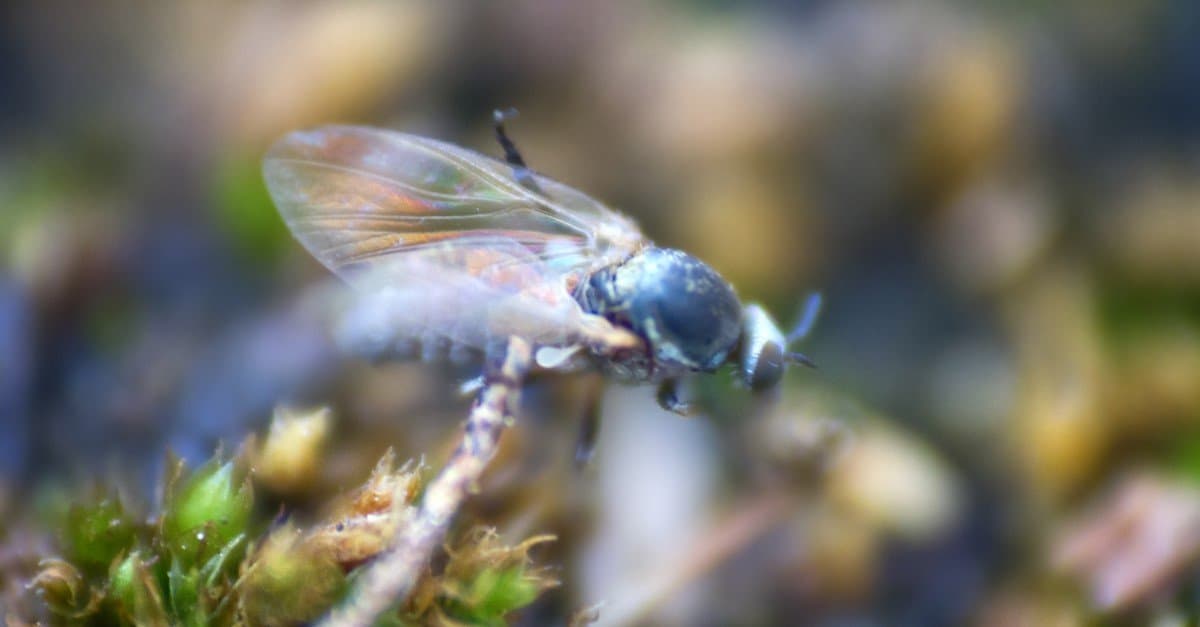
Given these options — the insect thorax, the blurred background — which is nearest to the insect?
the insect thorax

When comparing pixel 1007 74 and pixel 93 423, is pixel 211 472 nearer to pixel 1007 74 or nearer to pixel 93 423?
pixel 93 423

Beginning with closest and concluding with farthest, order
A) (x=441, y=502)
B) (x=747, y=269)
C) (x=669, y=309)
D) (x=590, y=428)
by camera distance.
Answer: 1. (x=441, y=502)
2. (x=669, y=309)
3. (x=590, y=428)
4. (x=747, y=269)

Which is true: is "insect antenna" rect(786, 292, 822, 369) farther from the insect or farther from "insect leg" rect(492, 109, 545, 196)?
"insect leg" rect(492, 109, 545, 196)

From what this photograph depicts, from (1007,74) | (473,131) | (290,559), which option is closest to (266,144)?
(473,131)

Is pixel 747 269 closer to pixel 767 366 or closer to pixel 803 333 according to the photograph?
pixel 803 333

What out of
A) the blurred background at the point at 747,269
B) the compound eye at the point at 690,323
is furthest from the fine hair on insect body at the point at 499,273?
the blurred background at the point at 747,269

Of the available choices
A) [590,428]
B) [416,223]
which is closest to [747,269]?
[590,428]
